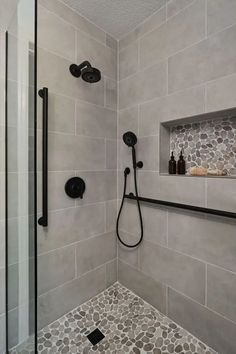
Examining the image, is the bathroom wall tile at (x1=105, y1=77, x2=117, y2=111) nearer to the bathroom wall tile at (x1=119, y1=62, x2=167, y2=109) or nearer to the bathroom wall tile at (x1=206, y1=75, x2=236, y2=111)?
the bathroom wall tile at (x1=119, y1=62, x2=167, y2=109)

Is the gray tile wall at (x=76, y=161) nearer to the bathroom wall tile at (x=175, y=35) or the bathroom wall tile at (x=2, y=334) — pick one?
the bathroom wall tile at (x=2, y=334)

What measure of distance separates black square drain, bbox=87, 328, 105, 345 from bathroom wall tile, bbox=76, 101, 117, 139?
130 cm

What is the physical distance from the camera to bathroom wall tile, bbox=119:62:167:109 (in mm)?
1259

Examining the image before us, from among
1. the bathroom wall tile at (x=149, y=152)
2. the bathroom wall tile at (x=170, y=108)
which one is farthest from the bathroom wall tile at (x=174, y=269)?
the bathroom wall tile at (x=170, y=108)

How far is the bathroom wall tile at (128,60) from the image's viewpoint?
1.43 meters

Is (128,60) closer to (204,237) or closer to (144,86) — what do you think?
(144,86)

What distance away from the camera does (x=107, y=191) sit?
153cm

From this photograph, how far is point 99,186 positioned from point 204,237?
0.82 meters

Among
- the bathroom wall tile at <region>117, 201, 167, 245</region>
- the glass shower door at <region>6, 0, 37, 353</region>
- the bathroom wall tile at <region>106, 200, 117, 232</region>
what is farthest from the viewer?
the bathroom wall tile at <region>106, 200, 117, 232</region>

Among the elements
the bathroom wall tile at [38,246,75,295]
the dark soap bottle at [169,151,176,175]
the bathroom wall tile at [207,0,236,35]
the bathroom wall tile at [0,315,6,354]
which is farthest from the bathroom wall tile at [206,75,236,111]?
the bathroom wall tile at [0,315,6,354]

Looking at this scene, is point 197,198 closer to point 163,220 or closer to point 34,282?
point 163,220

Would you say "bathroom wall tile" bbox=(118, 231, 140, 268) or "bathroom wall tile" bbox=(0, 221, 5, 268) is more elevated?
"bathroom wall tile" bbox=(0, 221, 5, 268)

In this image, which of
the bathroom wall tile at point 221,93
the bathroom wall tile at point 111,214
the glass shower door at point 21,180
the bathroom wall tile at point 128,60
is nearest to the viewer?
the glass shower door at point 21,180

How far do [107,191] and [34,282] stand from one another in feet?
2.89
